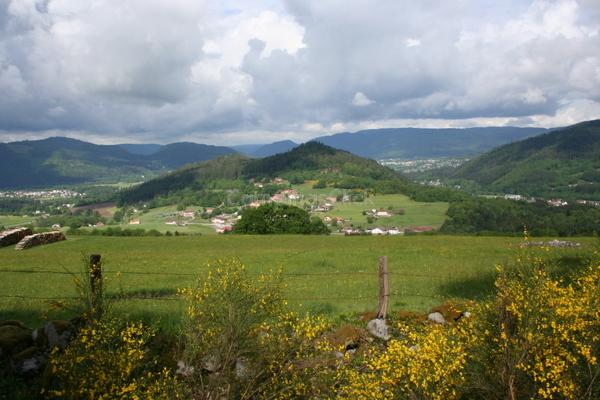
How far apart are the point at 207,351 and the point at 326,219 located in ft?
376

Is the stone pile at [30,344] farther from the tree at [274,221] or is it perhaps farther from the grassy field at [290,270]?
the tree at [274,221]

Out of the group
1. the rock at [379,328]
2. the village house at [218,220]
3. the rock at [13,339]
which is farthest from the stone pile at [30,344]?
the village house at [218,220]

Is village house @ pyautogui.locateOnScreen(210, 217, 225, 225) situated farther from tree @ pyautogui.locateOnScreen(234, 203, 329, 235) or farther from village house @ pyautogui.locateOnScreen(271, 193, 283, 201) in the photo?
tree @ pyautogui.locateOnScreen(234, 203, 329, 235)

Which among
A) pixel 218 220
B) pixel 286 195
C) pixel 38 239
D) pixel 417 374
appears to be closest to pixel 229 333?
pixel 417 374

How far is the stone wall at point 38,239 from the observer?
40625 millimetres

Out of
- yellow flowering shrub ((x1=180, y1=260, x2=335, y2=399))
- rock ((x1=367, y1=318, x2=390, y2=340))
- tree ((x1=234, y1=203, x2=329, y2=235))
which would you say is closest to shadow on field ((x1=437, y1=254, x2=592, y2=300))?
rock ((x1=367, y1=318, x2=390, y2=340))

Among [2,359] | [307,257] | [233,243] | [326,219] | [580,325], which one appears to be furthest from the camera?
[326,219]

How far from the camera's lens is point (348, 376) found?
24.5ft

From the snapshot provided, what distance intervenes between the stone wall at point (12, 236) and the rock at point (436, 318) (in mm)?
45433

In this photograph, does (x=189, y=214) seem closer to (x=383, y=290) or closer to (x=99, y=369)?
(x=383, y=290)

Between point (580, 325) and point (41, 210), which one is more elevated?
point (580, 325)

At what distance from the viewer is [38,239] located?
42656mm

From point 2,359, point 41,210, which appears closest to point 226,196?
point 41,210

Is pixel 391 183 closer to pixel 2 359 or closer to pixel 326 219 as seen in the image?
pixel 326 219
